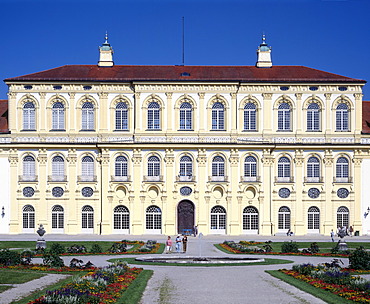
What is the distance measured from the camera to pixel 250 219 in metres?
64.4

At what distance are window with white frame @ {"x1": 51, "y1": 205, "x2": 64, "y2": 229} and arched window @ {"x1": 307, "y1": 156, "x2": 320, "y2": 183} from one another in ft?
79.5

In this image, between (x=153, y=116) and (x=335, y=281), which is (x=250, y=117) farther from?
(x=335, y=281)

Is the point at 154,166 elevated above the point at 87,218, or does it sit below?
above

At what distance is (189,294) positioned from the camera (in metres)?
23.6

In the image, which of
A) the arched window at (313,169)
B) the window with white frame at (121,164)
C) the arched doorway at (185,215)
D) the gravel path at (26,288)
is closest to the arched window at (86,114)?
the window with white frame at (121,164)

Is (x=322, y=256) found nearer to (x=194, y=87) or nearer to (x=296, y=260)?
(x=296, y=260)

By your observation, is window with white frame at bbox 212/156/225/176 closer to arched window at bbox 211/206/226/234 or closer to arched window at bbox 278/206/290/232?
arched window at bbox 211/206/226/234

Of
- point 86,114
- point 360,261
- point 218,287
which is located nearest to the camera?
point 218,287

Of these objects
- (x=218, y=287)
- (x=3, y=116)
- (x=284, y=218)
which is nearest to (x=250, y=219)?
(x=284, y=218)

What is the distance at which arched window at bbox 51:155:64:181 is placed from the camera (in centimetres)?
6438

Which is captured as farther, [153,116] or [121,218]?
[153,116]

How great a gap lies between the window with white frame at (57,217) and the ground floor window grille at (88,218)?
212 centimetres

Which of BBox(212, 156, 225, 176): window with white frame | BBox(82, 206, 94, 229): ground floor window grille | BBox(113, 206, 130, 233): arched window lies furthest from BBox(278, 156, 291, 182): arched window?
BBox(82, 206, 94, 229): ground floor window grille

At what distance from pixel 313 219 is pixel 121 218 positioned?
18.6m
